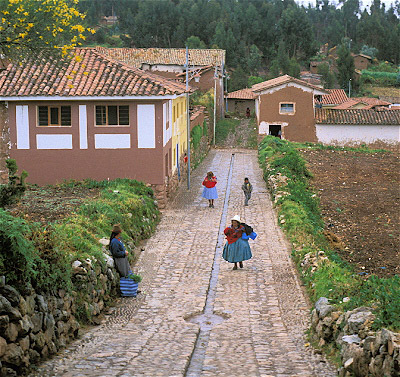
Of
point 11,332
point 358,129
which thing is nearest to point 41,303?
point 11,332

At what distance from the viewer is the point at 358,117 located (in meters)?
45.2

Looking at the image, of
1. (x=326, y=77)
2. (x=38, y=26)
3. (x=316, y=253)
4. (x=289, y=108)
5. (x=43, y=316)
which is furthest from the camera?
(x=326, y=77)

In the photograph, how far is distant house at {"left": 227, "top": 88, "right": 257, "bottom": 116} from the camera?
66.4 metres

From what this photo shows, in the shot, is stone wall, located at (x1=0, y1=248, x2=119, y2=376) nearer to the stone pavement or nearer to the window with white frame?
the stone pavement

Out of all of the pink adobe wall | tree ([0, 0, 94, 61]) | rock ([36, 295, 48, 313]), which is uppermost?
tree ([0, 0, 94, 61])

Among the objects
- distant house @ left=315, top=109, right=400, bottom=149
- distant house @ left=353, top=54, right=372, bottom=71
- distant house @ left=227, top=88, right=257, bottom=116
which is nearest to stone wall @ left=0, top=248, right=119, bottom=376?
distant house @ left=315, top=109, right=400, bottom=149

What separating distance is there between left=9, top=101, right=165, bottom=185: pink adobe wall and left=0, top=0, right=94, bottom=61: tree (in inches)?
334

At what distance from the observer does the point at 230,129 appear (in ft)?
175

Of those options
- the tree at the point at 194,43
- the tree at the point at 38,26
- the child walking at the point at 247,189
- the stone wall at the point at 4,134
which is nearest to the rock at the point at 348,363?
the tree at the point at 38,26

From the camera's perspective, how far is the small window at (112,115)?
72.4 ft

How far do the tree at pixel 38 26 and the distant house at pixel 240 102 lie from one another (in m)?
53.3

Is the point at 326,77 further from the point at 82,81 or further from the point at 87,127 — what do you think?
the point at 87,127

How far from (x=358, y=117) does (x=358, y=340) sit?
1524 inches

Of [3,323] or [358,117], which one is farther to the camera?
[358,117]
